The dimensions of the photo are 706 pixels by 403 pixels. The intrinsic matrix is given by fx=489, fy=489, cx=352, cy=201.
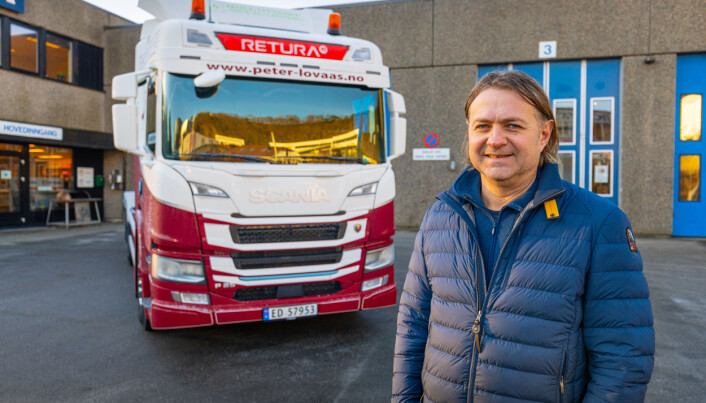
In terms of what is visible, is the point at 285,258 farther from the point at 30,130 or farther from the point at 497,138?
the point at 30,130

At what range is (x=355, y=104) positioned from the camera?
4.78 m

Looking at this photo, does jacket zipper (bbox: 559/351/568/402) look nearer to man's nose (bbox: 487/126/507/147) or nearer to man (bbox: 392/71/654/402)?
man (bbox: 392/71/654/402)

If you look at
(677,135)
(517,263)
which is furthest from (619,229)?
(677,135)

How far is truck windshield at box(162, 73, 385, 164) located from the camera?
4195 mm

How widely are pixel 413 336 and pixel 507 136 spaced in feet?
2.61

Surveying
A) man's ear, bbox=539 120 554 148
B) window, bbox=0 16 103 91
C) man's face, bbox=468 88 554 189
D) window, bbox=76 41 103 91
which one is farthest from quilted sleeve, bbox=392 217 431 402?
window, bbox=76 41 103 91

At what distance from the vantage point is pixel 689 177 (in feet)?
40.3

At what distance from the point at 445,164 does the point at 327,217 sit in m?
9.71

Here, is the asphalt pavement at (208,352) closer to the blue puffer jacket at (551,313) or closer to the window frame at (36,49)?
the blue puffer jacket at (551,313)

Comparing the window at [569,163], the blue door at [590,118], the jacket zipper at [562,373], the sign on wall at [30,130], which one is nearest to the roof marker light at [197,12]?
the jacket zipper at [562,373]

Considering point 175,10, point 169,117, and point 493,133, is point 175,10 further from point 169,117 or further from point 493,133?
point 493,133

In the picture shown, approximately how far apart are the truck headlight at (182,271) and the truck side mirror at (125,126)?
1132mm

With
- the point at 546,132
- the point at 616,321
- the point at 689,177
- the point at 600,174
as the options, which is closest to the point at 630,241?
the point at 616,321

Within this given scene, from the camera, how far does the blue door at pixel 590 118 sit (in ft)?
41.4
